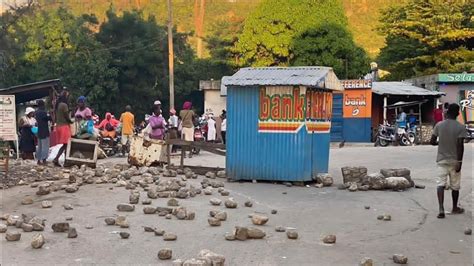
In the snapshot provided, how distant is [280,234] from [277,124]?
465cm

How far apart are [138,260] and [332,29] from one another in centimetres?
3234

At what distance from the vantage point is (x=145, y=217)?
25.6 feet

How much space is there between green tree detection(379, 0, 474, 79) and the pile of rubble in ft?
74.1

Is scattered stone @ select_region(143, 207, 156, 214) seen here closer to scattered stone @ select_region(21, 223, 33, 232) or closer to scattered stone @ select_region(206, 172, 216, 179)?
scattered stone @ select_region(21, 223, 33, 232)

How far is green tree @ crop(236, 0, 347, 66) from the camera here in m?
38.6

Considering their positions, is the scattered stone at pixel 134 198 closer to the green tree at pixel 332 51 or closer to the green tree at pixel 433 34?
the green tree at pixel 433 34

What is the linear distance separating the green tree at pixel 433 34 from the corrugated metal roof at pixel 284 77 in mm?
22402

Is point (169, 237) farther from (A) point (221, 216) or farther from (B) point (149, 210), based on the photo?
(B) point (149, 210)

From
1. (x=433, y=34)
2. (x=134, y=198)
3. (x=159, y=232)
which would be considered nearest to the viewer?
(x=159, y=232)

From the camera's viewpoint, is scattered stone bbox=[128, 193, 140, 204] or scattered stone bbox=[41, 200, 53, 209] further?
scattered stone bbox=[128, 193, 140, 204]

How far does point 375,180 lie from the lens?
10.6 m

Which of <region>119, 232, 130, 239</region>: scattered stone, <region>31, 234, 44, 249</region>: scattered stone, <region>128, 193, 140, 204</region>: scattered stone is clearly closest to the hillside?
<region>128, 193, 140, 204</region>: scattered stone

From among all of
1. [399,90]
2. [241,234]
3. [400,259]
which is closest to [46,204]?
[241,234]

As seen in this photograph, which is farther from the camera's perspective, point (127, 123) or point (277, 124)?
point (127, 123)
